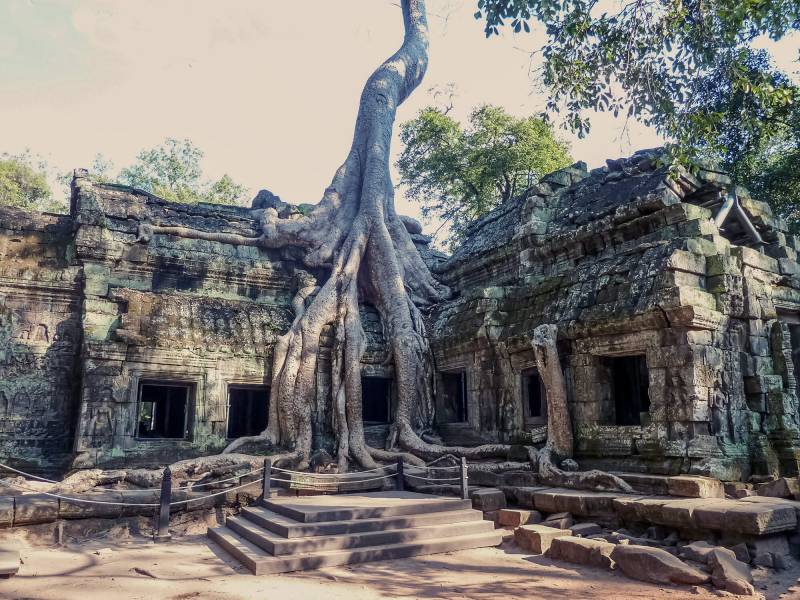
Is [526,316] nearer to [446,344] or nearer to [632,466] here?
[446,344]

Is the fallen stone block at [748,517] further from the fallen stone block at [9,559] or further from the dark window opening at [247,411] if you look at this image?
the dark window opening at [247,411]

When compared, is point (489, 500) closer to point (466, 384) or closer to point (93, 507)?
point (466, 384)

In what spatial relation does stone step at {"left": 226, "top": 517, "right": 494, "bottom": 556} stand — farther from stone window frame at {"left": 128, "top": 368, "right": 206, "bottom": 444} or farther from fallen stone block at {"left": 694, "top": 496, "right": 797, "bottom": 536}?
stone window frame at {"left": 128, "top": 368, "right": 206, "bottom": 444}

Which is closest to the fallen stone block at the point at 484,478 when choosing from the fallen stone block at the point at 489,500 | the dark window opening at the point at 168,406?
the fallen stone block at the point at 489,500

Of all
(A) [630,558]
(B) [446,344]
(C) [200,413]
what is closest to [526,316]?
(B) [446,344]

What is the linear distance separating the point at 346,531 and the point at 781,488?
4.16 metres

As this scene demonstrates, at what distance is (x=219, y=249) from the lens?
1138 cm

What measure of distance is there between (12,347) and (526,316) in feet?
24.4

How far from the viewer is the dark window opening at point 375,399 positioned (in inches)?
440

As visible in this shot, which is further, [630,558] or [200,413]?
[200,413]

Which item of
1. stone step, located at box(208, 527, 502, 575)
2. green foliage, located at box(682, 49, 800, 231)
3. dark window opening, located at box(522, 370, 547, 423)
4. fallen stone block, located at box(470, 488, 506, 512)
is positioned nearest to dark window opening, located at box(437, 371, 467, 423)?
dark window opening, located at box(522, 370, 547, 423)

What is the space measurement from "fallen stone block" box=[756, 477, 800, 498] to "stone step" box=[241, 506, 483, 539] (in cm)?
282

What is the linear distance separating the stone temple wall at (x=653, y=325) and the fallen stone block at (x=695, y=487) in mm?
127

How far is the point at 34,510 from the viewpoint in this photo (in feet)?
21.3
